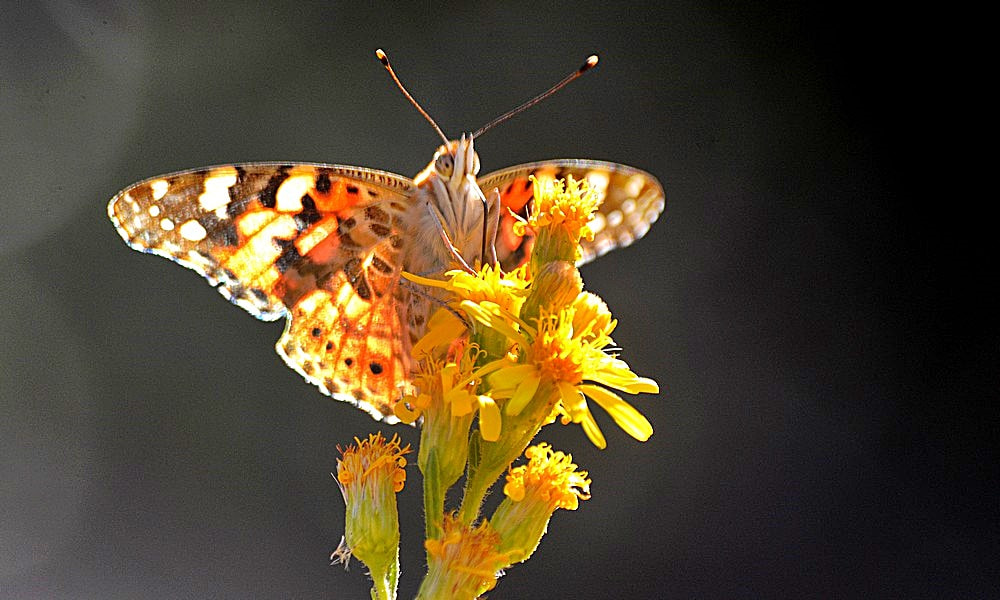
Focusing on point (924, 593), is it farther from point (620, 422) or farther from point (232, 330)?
point (232, 330)

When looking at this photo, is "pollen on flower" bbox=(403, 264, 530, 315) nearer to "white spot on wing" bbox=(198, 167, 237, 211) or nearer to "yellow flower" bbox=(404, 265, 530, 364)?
"yellow flower" bbox=(404, 265, 530, 364)

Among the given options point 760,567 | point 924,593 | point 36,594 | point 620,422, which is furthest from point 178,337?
point 924,593

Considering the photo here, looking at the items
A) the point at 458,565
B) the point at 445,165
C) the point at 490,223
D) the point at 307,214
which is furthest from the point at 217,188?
the point at 458,565

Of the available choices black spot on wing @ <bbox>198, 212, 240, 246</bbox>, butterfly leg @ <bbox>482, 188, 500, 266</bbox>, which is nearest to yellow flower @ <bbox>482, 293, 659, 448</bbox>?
butterfly leg @ <bbox>482, 188, 500, 266</bbox>

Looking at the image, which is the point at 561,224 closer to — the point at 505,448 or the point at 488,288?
the point at 488,288

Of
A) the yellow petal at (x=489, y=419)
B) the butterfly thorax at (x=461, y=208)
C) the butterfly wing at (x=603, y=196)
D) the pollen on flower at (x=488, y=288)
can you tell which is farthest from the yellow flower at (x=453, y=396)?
the butterfly wing at (x=603, y=196)

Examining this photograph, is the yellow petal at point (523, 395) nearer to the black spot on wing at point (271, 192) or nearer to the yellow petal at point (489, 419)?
the yellow petal at point (489, 419)
